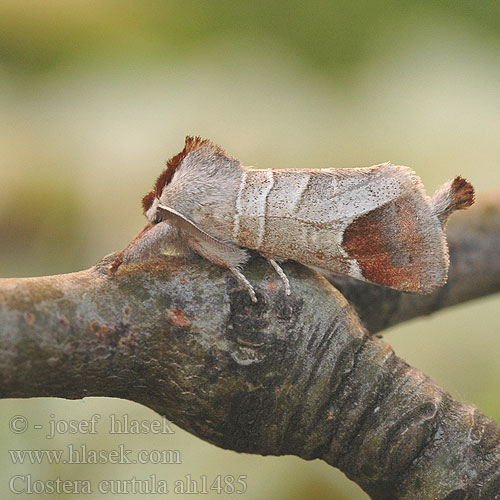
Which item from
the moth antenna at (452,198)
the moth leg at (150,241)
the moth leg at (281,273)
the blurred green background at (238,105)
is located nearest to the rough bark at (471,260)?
the blurred green background at (238,105)

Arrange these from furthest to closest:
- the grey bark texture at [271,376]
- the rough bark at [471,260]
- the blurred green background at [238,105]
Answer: the blurred green background at [238,105] → the rough bark at [471,260] → the grey bark texture at [271,376]

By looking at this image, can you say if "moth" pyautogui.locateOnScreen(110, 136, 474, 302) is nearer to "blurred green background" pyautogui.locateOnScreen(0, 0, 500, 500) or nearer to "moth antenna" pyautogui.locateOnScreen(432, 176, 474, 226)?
"moth antenna" pyautogui.locateOnScreen(432, 176, 474, 226)

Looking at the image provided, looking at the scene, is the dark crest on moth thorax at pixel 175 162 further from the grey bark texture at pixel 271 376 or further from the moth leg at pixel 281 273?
the moth leg at pixel 281 273

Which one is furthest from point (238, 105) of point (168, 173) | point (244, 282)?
point (244, 282)

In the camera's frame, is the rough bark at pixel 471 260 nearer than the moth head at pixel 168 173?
No

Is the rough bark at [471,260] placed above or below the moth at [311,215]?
below
